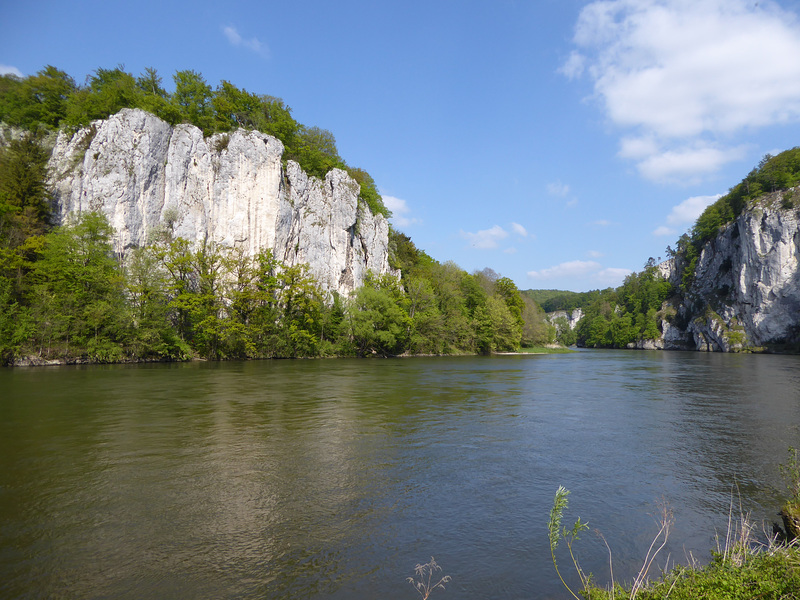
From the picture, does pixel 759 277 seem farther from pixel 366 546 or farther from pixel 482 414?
pixel 366 546

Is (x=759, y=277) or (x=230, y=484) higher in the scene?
(x=759, y=277)

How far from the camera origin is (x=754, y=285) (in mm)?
86500

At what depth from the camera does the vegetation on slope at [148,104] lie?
5491cm

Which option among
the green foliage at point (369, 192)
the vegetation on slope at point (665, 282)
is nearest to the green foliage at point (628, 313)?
the vegetation on slope at point (665, 282)

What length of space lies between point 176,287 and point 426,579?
162 ft

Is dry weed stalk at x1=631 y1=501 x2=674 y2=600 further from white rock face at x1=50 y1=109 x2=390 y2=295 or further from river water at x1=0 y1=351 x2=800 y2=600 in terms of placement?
white rock face at x1=50 y1=109 x2=390 y2=295

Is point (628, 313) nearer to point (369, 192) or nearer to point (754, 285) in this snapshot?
point (754, 285)

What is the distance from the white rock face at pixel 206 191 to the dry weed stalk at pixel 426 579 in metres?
54.3

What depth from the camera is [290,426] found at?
15.1 m

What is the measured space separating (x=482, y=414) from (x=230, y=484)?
36.3 ft

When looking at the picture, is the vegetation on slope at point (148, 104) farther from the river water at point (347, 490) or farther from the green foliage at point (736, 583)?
the green foliage at point (736, 583)

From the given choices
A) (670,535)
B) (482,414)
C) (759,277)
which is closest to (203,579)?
(670,535)

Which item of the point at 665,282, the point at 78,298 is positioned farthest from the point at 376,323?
the point at 665,282

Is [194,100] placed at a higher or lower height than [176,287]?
higher
